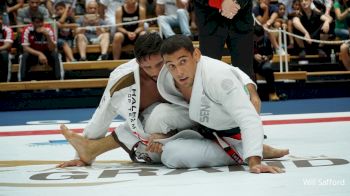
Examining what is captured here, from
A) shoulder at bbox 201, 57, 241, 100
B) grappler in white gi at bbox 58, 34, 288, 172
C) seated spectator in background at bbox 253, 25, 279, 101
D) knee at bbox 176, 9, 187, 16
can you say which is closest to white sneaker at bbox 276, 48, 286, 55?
seated spectator in background at bbox 253, 25, 279, 101

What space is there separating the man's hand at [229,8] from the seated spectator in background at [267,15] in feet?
17.2

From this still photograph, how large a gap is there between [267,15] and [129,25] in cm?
208

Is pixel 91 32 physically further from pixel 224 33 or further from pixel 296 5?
pixel 224 33

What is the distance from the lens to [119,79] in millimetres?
2826

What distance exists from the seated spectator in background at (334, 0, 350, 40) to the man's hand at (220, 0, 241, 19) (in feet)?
18.1

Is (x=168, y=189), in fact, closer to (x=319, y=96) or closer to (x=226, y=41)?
(x=226, y=41)

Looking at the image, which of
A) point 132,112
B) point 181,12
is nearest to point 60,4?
point 181,12

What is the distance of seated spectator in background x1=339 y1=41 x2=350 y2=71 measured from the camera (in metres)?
8.14

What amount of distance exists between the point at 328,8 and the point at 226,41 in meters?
5.57

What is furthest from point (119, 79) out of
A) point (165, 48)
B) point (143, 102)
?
point (165, 48)

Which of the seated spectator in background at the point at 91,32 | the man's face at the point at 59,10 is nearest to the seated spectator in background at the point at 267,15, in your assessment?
Answer: the seated spectator in background at the point at 91,32

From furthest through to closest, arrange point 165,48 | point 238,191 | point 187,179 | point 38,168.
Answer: point 38,168
point 165,48
point 187,179
point 238,191

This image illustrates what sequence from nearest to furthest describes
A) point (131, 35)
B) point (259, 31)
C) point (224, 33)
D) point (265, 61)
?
point (224, 33)
point (259, 31)
point (265, 61)
point (131, 35)

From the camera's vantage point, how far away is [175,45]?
242cm
